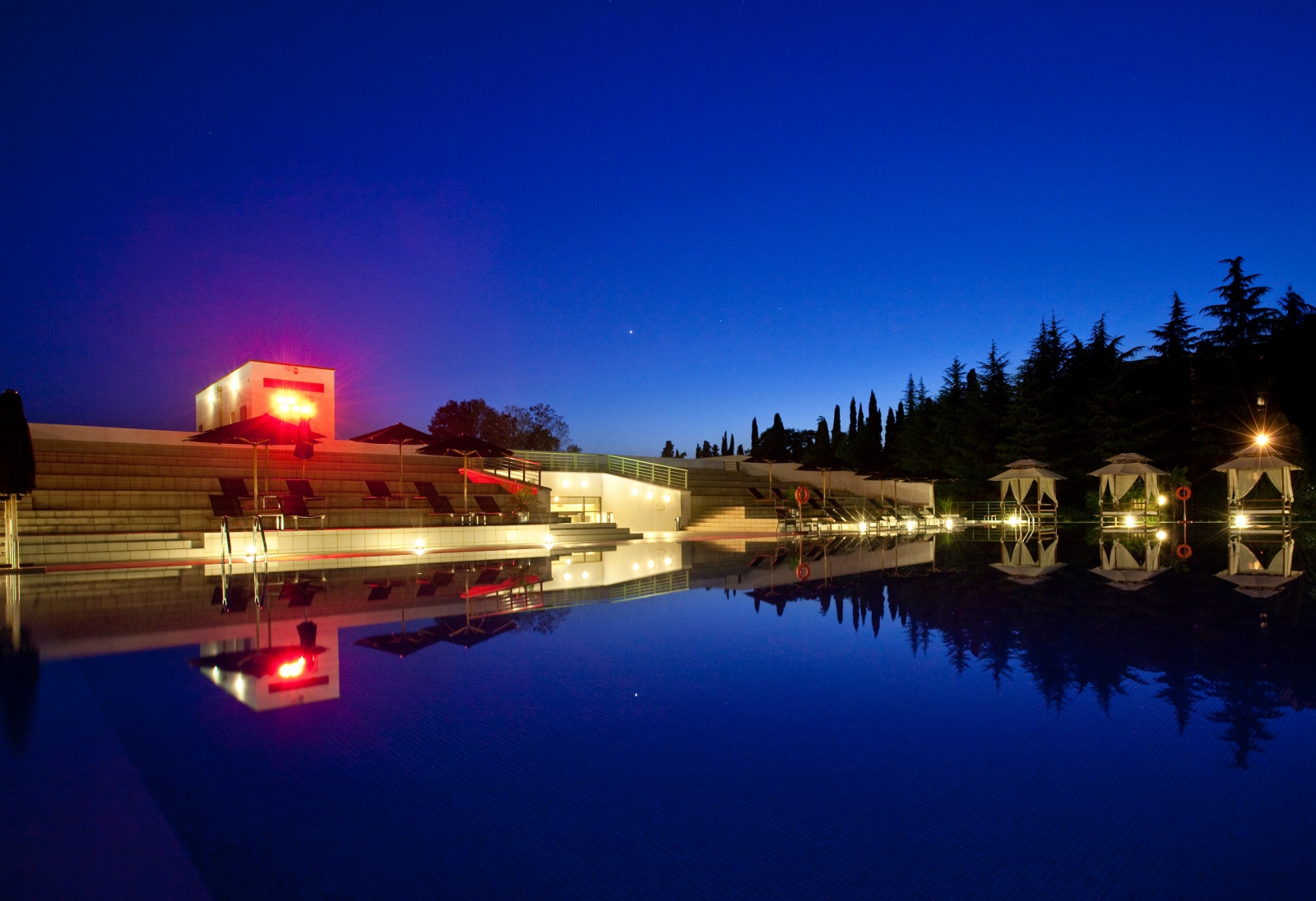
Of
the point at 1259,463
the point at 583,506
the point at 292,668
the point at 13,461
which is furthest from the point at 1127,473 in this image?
the point at 13,461

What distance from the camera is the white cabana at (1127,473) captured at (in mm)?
20031

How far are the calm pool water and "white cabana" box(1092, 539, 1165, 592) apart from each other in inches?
128

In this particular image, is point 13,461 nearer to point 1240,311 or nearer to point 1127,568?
point 1127,568

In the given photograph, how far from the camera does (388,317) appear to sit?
33.1 metres

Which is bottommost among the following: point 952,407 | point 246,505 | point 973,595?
point 973,595

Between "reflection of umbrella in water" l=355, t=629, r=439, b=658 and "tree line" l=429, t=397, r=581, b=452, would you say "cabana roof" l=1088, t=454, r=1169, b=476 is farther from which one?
"tree line" l=429, t=397, r=581, b=452

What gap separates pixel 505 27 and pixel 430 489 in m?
10.3

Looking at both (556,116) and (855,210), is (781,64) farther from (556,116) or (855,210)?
(855,210)

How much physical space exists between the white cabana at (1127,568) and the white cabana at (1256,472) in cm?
826

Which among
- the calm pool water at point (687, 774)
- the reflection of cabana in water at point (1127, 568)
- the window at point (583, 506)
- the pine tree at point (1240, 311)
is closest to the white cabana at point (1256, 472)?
the pine tree at point (1240, 311)

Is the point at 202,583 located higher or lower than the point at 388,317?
lower

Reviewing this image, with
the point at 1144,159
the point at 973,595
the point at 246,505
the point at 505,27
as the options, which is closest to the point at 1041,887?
the point at 973,595

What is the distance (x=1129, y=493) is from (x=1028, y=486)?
14.2ft

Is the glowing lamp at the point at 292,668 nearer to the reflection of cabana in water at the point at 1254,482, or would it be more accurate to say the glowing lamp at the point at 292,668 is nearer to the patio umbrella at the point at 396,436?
the patio umbrella at the point at 396,436
